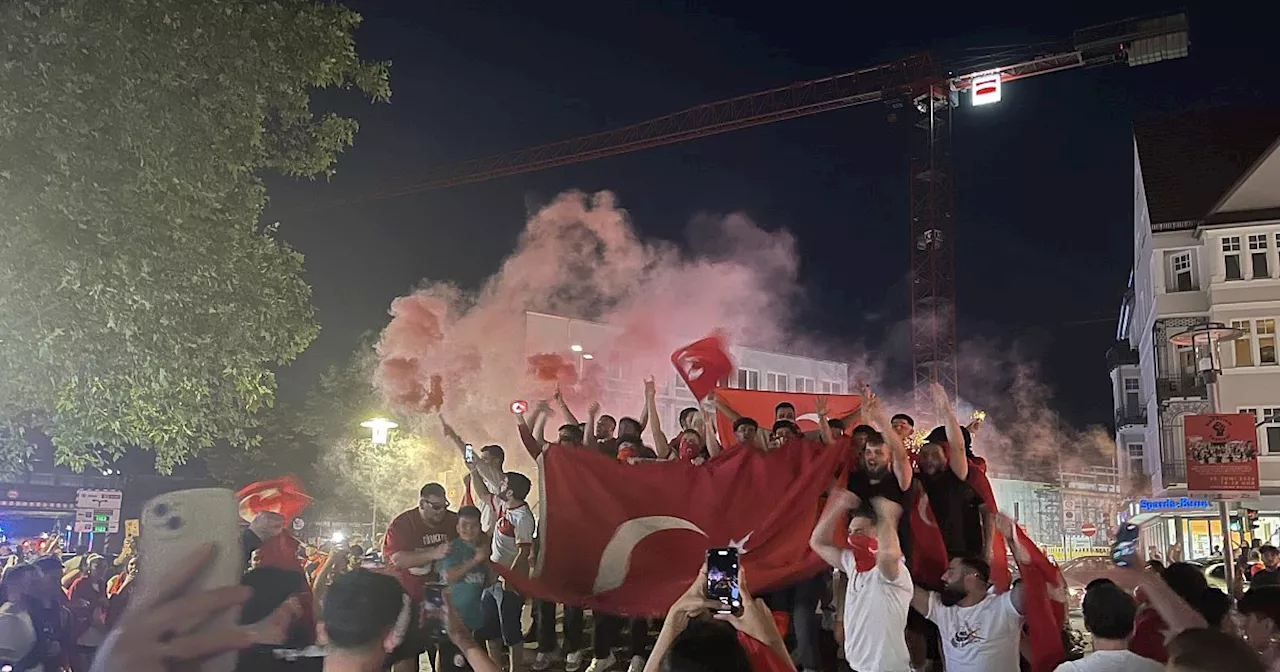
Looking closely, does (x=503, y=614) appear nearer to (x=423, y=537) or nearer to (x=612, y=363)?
(x=423, y=537)

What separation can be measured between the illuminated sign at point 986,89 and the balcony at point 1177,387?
1876cm

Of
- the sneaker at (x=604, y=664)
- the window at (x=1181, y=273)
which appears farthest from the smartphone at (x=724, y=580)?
the window at (x=1181, y=273)

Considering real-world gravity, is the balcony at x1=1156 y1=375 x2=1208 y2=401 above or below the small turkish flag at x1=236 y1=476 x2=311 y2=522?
above

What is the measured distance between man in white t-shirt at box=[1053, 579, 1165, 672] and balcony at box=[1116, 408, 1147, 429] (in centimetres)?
4582

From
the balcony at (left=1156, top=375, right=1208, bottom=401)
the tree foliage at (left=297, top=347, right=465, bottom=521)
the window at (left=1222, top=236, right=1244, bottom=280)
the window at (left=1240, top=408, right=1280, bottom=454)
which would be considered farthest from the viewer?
the tree foliage at (left=297, top=347, right=465, bottom=521)

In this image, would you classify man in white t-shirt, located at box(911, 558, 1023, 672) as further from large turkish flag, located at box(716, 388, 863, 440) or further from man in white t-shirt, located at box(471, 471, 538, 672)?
large turkish flag, located at box(716, 388, 863, 440)

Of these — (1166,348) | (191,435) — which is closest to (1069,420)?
(1166,348)

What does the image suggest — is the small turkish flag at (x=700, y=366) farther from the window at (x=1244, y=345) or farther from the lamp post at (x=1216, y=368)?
the window at (x=1244, y=345)

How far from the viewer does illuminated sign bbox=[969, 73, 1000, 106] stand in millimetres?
48938

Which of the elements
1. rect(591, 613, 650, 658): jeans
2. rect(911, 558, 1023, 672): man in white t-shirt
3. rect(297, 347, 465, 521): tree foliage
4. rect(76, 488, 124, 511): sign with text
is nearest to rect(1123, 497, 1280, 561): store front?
rect(591, 613, 650, 658): jeans

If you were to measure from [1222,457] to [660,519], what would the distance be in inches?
429

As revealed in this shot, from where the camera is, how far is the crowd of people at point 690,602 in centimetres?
380

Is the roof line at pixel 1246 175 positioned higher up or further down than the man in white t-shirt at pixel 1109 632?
higher up

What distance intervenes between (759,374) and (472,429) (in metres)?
11.8
